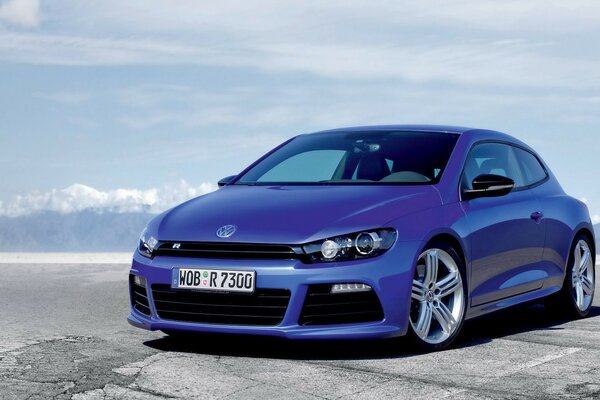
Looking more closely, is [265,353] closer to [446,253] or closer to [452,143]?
[446,253]

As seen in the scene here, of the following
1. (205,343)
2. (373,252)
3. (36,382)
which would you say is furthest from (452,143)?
(36,382)

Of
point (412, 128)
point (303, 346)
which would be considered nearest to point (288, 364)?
point (303, 346)

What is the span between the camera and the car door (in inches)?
278

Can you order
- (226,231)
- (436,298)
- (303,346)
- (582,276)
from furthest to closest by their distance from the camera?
(582,276) → (303,346) → (436,298) → (226,231)

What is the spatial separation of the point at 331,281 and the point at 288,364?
0.56 m

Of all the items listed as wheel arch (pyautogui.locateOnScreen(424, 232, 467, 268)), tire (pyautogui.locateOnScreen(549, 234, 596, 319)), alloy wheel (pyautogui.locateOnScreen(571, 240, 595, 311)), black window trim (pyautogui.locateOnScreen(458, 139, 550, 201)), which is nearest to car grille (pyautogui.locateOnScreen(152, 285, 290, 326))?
wheel arch (pyautogui.locateOnScreen(424, 232, 467, 268))

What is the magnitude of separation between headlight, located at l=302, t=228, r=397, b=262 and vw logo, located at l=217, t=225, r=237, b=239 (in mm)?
484

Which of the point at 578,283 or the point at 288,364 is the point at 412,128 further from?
the point at 288,364

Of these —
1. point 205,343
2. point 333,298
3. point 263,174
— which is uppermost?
point 263,174

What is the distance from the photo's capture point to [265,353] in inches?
259

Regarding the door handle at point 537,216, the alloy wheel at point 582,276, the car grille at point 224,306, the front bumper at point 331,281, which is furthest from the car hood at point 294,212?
the alloy wheel at point 582,276

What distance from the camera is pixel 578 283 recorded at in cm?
880

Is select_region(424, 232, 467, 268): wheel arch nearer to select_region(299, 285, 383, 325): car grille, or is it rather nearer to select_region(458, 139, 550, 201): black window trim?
select_region(458, 139, 550, 201): black window trim

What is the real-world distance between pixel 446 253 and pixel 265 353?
130 cm
